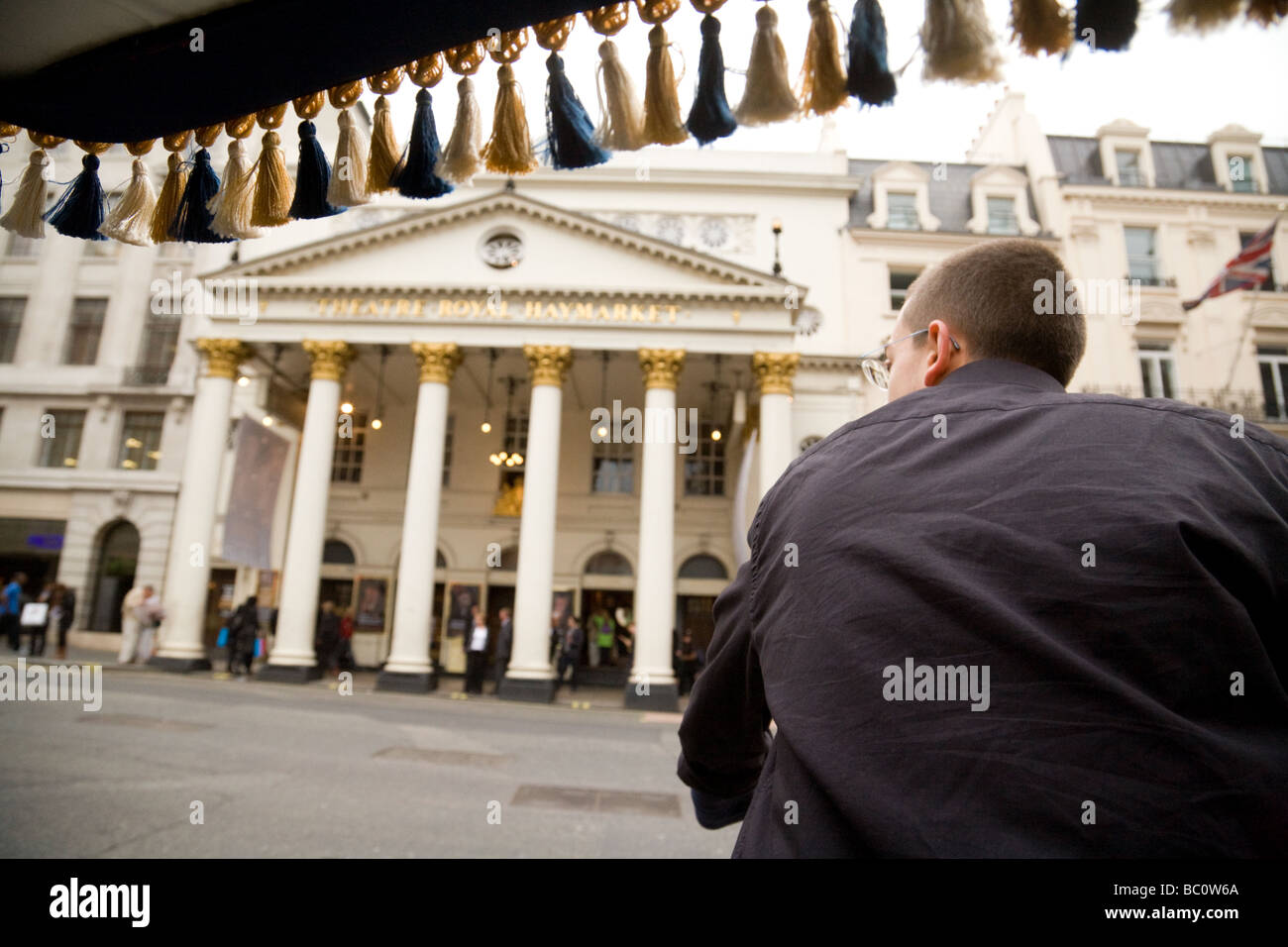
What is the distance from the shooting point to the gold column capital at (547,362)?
18.3m

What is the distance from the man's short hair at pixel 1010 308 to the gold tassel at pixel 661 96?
1024 mm

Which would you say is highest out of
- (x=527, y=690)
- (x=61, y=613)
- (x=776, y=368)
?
(x=776, y=368)

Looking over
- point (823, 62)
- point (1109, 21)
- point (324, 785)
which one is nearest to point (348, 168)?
point (823, 62)

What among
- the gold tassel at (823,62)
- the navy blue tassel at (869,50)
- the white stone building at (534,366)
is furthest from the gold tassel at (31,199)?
the white stone building at (534,366)

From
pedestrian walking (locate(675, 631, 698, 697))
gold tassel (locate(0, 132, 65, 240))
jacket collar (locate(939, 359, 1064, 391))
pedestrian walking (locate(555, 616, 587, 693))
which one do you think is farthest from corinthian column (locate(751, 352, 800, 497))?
jacket collar (locate(939, 359, 1064, 391))

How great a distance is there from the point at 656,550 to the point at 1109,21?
1619cm

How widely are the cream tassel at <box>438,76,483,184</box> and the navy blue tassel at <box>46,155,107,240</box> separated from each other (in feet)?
5.29

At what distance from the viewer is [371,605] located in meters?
23.5

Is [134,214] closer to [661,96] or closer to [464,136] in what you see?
[464,136]

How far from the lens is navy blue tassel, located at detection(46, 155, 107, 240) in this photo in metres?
2.77

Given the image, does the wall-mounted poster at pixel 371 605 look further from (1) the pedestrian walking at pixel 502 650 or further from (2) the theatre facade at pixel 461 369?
(1) the pedestrian walking at pixel 502 650

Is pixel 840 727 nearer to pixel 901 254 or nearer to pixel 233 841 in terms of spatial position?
pixel 233 841

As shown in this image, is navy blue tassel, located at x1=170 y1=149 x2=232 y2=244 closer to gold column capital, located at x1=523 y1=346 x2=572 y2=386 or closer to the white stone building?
the white stone building
